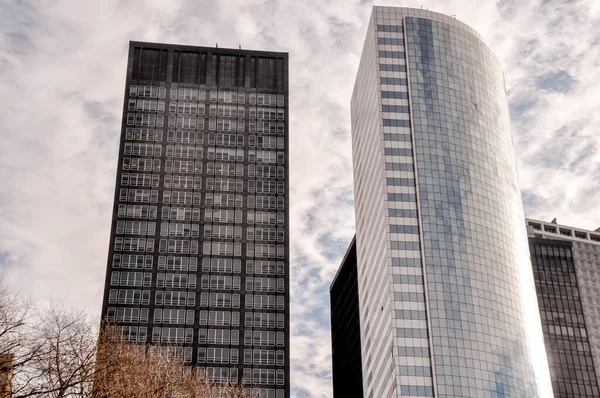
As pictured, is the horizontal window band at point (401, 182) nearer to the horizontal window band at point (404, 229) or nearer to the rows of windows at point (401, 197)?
the rows of windows at point (401, 197)

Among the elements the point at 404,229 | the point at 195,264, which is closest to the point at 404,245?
the point at 404,229

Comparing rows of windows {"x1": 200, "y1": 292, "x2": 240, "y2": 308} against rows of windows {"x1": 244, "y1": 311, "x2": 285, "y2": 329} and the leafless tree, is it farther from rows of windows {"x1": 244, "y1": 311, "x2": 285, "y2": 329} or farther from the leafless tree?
the leafless tree

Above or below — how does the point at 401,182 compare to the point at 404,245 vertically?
above

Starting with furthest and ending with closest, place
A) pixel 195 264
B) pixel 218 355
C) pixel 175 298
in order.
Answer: pixel 195 264
pixel 175 298
pixel 218 355

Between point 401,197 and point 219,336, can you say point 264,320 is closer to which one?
point 219,336

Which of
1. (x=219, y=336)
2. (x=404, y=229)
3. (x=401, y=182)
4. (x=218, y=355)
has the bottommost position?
(x=218, y=355)

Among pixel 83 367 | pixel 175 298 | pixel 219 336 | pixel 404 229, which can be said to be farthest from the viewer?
pixel 175 298

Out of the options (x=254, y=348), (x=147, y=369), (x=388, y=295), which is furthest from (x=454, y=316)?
(x=147, y=369)

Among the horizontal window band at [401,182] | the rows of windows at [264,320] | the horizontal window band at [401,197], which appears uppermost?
the horizontal window band at [401,182]

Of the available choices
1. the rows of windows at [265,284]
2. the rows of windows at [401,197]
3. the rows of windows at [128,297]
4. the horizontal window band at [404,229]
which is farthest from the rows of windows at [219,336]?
the rows of windows at [401,197]

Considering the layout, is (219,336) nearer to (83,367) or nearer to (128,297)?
(128,297)

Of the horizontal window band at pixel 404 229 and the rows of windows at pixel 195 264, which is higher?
the horizontal window band at pixel 404 229

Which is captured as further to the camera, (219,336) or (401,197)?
(401,197)

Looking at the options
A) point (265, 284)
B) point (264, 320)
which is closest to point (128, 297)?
point (265, 284)
